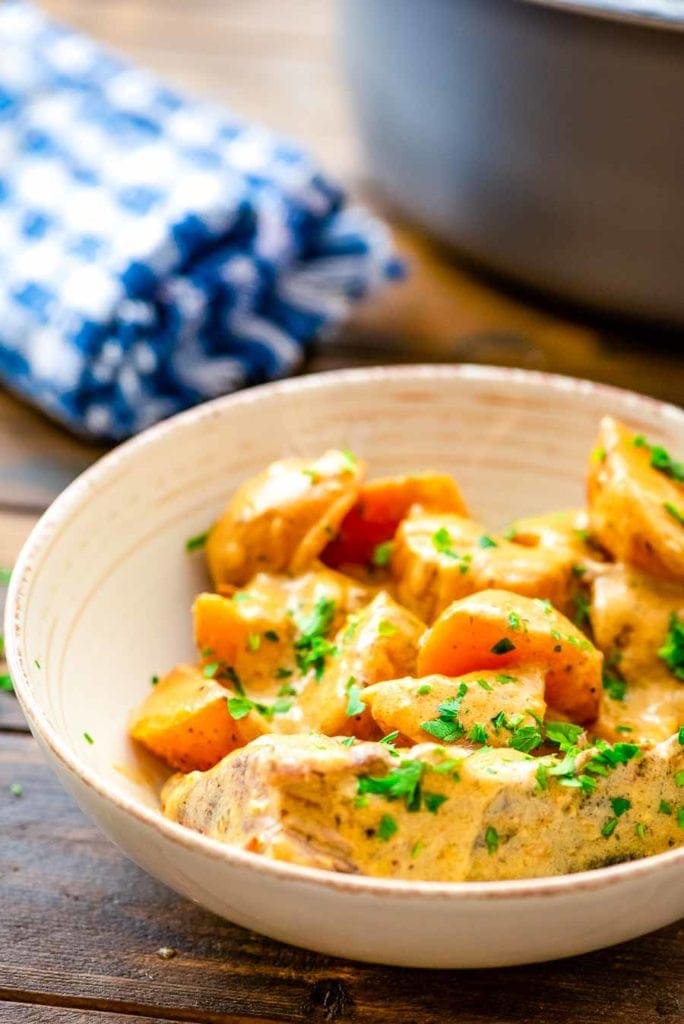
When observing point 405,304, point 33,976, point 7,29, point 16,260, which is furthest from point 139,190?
point 33,976

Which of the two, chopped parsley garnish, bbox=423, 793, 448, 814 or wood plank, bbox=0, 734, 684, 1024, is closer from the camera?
chopped parsley garnish, bbox=423, 793, 448, 814

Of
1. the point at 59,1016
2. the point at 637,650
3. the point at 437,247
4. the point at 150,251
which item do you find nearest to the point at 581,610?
the point at 637,650

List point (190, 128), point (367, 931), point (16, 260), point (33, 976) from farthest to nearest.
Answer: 1. point (190, 128)
2. point (16, 260)
3. point (33, 976)
4. point (367, 931)

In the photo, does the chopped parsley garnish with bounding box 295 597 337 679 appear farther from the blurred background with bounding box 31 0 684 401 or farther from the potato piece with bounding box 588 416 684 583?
the blurred background with bounding box 31 0 684 401

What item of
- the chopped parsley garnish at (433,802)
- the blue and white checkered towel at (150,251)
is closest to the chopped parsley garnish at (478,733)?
the chopped parsley garnish at (433,802)

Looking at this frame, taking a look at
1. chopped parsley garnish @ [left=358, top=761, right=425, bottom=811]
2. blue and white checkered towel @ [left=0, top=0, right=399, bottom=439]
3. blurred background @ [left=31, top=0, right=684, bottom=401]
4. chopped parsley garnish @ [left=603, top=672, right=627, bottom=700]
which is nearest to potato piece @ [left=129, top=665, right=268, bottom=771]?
chopped parsley garnish @ [left=358, top=761, right=425, bottom=811]

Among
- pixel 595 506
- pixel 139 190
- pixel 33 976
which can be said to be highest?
pixel 595 506

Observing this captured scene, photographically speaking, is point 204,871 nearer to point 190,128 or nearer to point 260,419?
point 260,419
